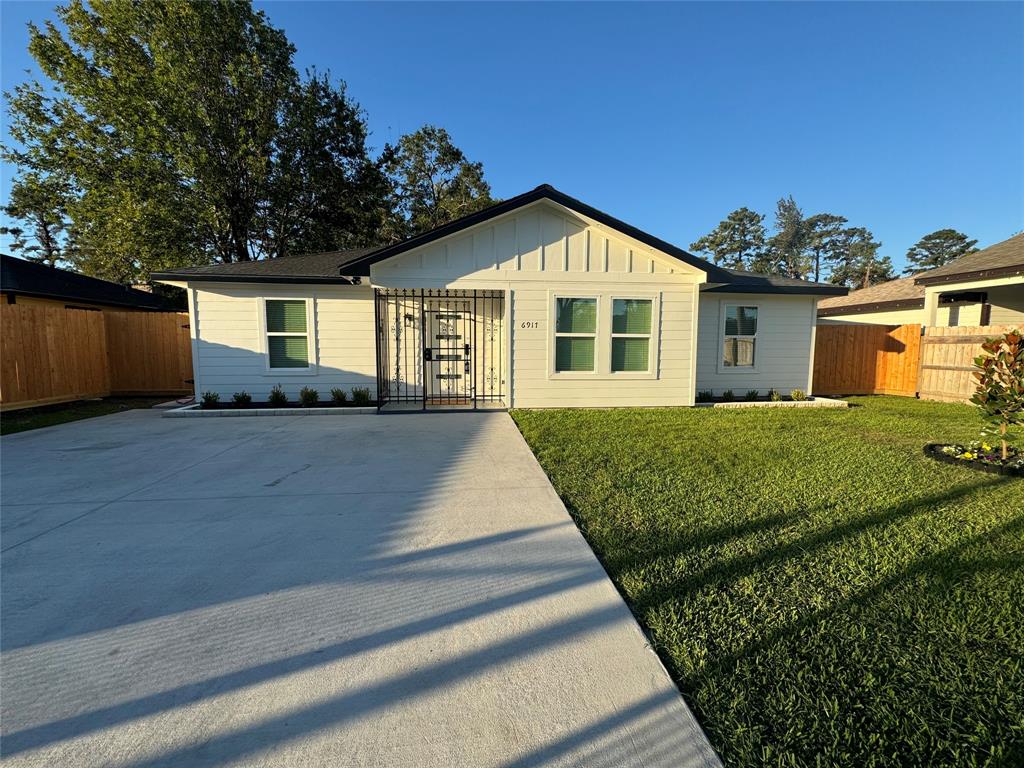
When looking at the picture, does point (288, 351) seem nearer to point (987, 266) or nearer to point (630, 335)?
point (630, 335)

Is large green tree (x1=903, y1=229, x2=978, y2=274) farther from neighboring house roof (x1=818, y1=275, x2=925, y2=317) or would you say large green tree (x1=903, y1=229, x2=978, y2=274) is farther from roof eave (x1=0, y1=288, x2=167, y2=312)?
roof eave (x1=0, y1=288, x2=167, y2=312)

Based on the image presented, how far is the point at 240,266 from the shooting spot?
927 centimetres

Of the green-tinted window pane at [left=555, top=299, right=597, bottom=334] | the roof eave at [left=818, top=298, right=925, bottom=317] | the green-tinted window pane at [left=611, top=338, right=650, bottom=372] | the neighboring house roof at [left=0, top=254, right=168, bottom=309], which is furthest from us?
the roof eave at [left=818, top=298, right=925, bottom=317]

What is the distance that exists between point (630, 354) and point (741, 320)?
3.09 meters

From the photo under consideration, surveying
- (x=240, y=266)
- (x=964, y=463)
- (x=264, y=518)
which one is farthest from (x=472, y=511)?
(x=240, y=266)

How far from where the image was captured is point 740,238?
5138 cm

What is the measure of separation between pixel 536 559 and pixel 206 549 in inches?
87.2

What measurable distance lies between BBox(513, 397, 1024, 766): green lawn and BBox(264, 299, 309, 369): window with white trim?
624 centimetres

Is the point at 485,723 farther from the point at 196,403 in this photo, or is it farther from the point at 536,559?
the point at 196,403

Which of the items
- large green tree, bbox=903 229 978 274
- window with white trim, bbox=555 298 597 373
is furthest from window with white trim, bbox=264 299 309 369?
large green tree, bbox=903 229 978 274

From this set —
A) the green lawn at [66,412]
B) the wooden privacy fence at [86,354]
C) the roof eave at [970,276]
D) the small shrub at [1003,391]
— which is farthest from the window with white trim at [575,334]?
the wooden privacy fence at [86,354]

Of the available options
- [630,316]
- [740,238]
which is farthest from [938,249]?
[630,316]

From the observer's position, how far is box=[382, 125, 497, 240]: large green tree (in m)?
23.2

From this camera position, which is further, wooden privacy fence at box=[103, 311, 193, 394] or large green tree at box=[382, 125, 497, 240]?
large green tree at box=[382, 125, 497, 240]
